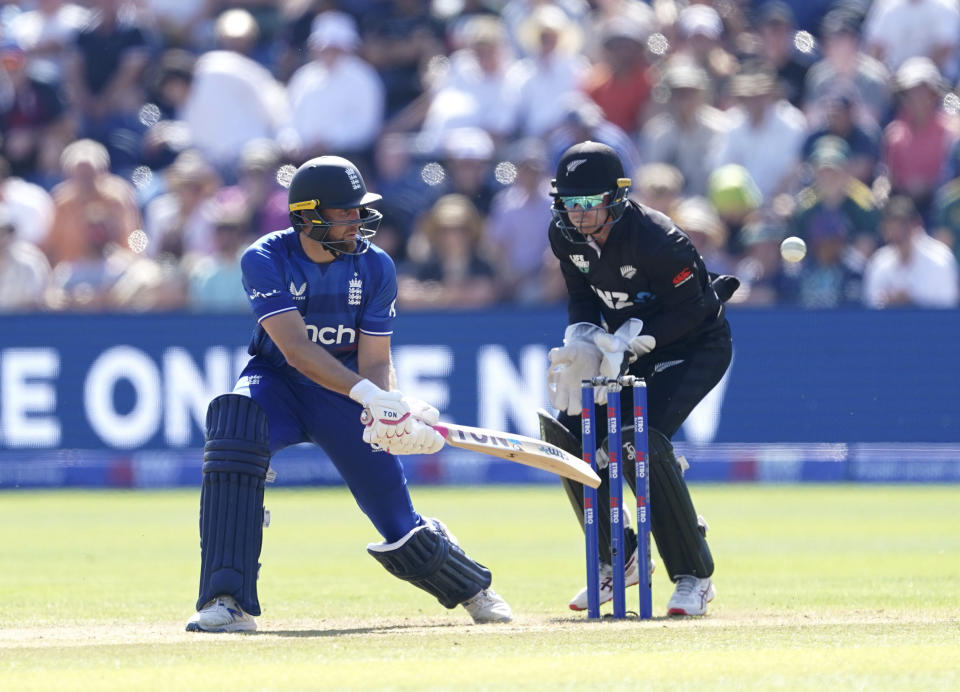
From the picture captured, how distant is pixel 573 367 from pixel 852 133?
8628 millimetres

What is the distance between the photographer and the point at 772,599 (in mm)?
8234

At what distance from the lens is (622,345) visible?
24.9 ft

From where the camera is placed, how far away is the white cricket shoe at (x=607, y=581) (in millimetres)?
7816

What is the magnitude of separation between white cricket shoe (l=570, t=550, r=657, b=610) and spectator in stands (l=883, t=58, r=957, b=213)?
334 inches

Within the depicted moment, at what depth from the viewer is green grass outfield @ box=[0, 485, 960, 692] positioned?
574 cm

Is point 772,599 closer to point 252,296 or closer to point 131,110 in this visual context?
point 252,296

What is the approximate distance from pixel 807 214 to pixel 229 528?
29.1 ft

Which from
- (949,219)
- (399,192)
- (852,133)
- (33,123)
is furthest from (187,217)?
(949,219)

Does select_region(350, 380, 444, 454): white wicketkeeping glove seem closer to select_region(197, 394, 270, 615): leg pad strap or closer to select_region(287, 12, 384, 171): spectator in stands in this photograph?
select_region(197, 394, 270, 615): leg pad strap

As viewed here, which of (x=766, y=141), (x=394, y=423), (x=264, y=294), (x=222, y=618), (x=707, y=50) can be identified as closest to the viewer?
(x=394, y=423)

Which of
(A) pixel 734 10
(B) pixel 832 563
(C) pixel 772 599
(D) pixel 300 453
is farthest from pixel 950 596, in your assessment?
(A) pixel 734 10

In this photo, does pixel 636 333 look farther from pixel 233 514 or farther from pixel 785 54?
pixel 785 54

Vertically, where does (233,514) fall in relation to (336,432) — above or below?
below

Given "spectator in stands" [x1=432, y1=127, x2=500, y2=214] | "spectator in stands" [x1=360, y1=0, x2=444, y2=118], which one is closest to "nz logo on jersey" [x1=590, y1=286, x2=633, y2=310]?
"spectator in stands" [x1=432, y1=127, x2=500, y2=214]
